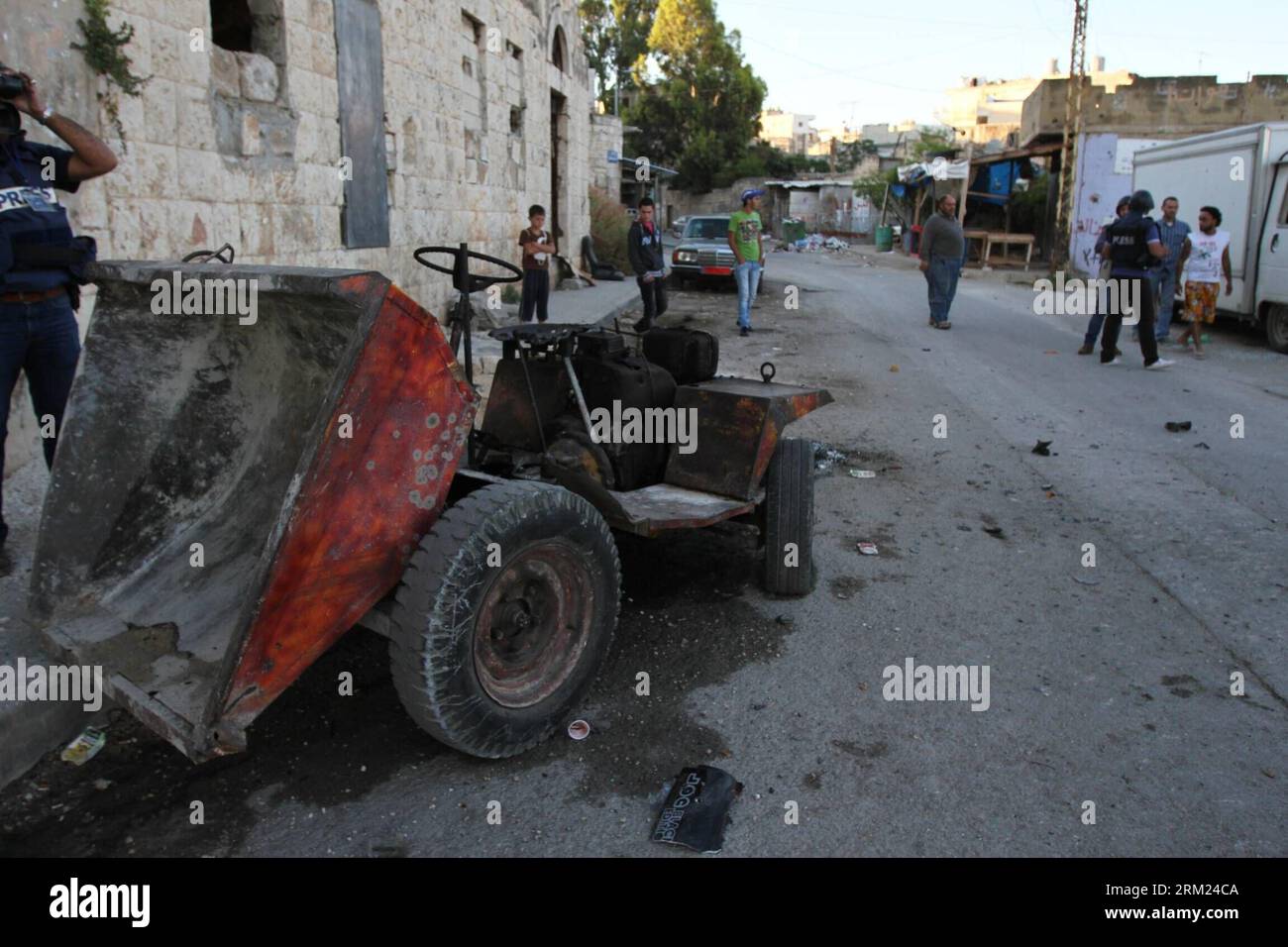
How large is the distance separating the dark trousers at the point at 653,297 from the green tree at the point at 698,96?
38055mm

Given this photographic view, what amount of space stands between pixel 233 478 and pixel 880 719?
264 cm

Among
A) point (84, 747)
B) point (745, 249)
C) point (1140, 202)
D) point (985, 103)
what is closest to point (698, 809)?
point (84, 747)

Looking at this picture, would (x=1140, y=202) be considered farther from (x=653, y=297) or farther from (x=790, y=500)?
(x=790, y=500)

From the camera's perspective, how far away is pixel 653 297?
13352 mm

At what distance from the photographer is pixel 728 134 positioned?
49.6 m

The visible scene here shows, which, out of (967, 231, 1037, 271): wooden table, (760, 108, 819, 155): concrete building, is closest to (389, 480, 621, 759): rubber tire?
(967, 231, 1037, 271): wooden table

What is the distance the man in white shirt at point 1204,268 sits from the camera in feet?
39.8

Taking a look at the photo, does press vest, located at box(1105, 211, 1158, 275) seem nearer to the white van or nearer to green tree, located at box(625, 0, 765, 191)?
the white van

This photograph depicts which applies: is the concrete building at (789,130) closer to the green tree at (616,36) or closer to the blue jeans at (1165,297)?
the green tree at (616,36)

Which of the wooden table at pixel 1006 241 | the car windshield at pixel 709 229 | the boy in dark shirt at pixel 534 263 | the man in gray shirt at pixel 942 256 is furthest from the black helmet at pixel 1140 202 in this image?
the wooden table at pixel 1006 241

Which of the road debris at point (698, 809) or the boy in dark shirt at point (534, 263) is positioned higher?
the boy in dark shirt at point (534, 263)

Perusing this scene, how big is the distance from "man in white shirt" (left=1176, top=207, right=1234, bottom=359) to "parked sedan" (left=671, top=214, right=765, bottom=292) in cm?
845

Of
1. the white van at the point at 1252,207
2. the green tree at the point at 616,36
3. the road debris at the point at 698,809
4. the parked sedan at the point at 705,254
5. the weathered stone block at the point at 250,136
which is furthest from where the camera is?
the green tree at the point at 616,36

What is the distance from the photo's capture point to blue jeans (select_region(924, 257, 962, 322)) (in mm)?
13703
